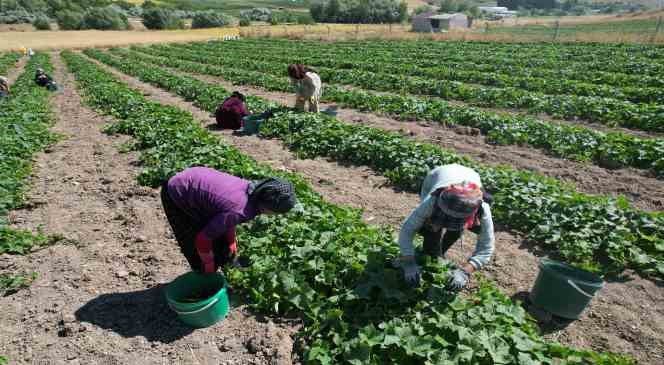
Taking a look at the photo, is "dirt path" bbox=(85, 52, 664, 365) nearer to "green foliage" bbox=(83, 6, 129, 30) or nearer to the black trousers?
the black trousers

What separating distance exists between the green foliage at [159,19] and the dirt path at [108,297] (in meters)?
69.6

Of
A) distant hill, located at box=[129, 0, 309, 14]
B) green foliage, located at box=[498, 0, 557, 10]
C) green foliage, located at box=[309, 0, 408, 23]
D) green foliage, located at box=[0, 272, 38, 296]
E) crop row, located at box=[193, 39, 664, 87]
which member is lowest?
green foliage, located at box=[0, 272, 38, 296]

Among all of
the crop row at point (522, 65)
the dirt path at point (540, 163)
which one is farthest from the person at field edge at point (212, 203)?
the crop row at point (522, 65)

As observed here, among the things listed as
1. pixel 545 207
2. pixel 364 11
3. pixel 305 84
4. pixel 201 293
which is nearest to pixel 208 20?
pixel 364 11

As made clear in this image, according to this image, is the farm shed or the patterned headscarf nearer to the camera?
the patterned headscarf

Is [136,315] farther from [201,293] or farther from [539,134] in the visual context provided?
[539,134]

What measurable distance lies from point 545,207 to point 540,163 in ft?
8.66

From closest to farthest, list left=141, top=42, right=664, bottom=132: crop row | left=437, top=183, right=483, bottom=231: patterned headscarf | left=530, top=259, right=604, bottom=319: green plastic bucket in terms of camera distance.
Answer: left=437, top=183, right=483, bottom=231: patterned headscarf, left=530, top=259, right=604, bottom=319: green plastic bucket, left=141, top=42, right=664, bottom=132: crop row

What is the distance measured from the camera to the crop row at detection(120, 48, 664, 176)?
736 cm

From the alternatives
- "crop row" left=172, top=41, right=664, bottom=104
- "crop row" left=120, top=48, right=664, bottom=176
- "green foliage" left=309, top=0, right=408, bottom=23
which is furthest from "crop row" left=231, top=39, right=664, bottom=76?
"green foliage" left=309, top=0, right=408, bottom=23

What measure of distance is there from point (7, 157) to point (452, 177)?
8.65 m

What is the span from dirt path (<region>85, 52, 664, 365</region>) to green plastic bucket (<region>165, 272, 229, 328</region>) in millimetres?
2652

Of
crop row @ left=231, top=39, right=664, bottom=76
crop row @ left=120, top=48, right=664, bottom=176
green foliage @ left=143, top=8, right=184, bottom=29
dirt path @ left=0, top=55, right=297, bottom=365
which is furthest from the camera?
green foliage @ left=143, top=8, right=184, bottom=29

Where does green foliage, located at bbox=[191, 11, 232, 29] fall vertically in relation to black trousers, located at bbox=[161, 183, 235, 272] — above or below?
above
